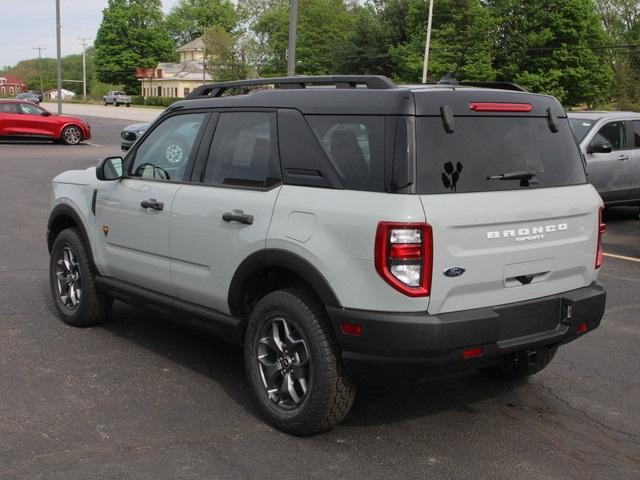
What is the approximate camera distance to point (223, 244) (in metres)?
4.41

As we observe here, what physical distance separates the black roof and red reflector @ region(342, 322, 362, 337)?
1.03 m

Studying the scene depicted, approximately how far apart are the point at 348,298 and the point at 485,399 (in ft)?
4.85

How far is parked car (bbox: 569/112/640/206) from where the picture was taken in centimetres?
1195

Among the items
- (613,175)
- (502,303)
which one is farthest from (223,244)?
(613,175)

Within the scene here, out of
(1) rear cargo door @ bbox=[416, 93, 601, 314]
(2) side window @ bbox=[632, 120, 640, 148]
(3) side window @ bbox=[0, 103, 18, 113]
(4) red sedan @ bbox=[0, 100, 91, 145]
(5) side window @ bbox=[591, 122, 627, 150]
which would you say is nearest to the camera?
(1) rear cargo door @ bbox=[416, 93, 601, 314]

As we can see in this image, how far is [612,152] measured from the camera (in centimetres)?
1220

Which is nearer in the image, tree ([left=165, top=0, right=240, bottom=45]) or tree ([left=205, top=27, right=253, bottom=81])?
tree ([left=205, top=27, right=253, bottom=81])

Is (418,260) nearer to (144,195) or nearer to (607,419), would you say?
(607,419)

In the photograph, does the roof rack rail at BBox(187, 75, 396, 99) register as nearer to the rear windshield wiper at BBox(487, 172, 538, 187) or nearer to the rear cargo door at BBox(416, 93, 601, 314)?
the rear cargo door at BBox(416, 93, 601, 314)

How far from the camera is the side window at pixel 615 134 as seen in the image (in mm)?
12211

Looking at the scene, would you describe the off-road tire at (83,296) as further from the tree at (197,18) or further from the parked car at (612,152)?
the tree at (197,18)

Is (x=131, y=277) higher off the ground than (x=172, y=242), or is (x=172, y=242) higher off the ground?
(x=172, y=242)

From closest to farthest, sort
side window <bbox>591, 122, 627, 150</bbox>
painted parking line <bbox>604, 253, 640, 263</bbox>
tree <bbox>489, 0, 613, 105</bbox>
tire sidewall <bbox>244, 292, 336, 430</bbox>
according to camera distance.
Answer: tire sidewall <bbox>244, 292, 336, 430</bbox> → painted parking line <bbox>604, 253, 640, 263</bbox> → side window <bbox>591, 122, 627, 150</bbox> → tree <bbox>489, 0, 613, 105</bbox>

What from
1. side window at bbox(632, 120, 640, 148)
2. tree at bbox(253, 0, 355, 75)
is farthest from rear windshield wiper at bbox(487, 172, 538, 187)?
tree at bbox(253, 0, 355, 75)
